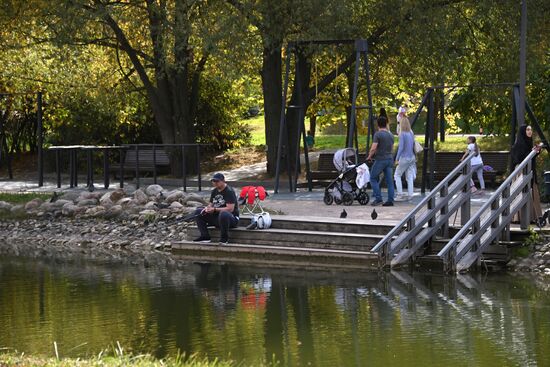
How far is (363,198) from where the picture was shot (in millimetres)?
25031

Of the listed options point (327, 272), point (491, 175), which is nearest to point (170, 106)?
point (491, 175)

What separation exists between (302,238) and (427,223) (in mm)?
2224

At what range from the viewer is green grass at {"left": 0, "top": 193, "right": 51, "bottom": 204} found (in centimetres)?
2919

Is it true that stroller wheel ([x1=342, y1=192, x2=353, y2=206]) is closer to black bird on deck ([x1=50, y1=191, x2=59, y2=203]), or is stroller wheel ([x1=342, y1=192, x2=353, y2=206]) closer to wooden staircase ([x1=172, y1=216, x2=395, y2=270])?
wooden staircase ([x1=172, y1=216, x2=395, y2=270])

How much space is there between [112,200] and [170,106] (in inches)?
324

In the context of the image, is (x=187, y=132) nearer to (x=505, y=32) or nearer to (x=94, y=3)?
(x=94, y=3)

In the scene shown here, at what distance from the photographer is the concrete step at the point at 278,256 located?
20281 millimetres

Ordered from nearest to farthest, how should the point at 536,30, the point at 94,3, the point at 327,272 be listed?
1. the point at 327,272
2. the point at 536,30
3. the point at 94,3

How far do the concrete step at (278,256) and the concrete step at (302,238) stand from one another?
0.23m

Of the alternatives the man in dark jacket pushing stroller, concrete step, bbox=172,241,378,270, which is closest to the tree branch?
the man in dark jacket pushing stroller

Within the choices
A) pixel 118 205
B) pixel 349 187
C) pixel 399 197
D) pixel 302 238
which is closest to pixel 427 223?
pixel 302 238

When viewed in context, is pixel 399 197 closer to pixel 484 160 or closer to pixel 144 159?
pixel 484 160

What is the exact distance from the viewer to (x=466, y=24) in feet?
105

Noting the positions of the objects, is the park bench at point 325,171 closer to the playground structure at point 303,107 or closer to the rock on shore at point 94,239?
the playground structure at point 303,107
